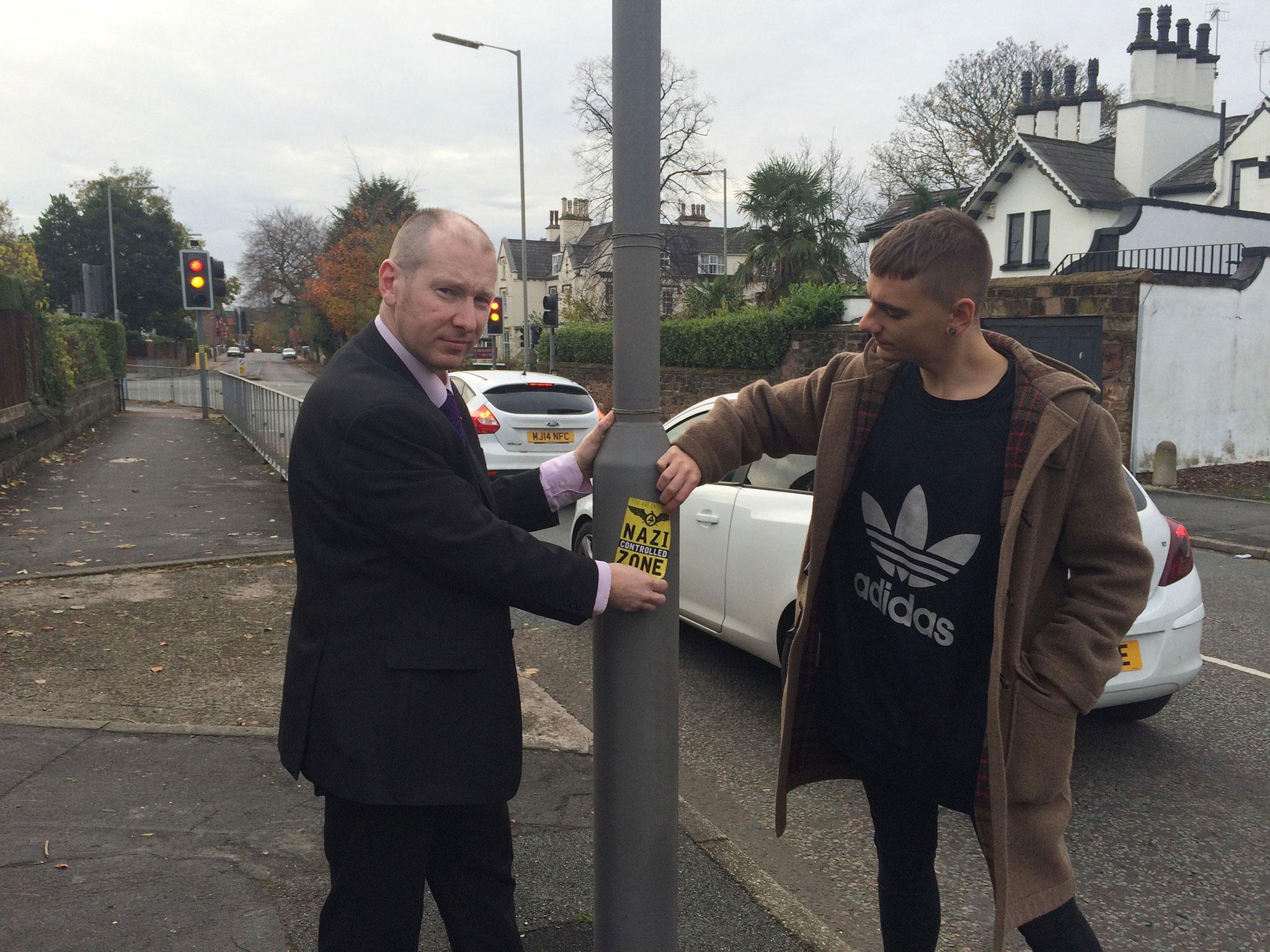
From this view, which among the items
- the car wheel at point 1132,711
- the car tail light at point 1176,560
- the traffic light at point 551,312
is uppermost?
the traffic light at point 551,312

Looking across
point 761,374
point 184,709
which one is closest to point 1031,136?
point 761,374

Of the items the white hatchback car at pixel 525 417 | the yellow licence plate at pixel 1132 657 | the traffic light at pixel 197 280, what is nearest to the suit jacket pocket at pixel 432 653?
the yellow licence plate at pixel 1132 657

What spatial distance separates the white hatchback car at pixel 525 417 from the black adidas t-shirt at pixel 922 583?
894cm

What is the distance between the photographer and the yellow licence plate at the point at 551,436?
11531mm

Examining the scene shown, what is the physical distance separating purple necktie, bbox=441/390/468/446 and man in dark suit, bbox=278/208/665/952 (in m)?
0.01

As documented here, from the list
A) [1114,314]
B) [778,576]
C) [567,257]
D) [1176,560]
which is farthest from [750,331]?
[567,257]

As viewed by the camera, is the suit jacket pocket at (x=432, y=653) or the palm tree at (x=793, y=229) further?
the palm tree at (x=793, y=229)

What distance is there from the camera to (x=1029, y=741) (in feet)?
6.86

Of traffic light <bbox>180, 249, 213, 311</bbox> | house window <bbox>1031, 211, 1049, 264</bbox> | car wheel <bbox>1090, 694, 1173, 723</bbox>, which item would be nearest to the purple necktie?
car wheel <bbox>1090, 694, 1173, 723</bbox>

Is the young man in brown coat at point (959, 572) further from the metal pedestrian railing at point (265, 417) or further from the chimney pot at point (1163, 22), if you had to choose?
the chimney pot at point (1163, 22)

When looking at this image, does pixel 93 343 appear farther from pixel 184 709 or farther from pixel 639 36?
pixel 639 36

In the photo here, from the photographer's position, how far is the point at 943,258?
2.09m

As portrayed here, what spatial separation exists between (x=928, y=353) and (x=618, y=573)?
0.81 metres

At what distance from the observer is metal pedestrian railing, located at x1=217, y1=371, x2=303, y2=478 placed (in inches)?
506
